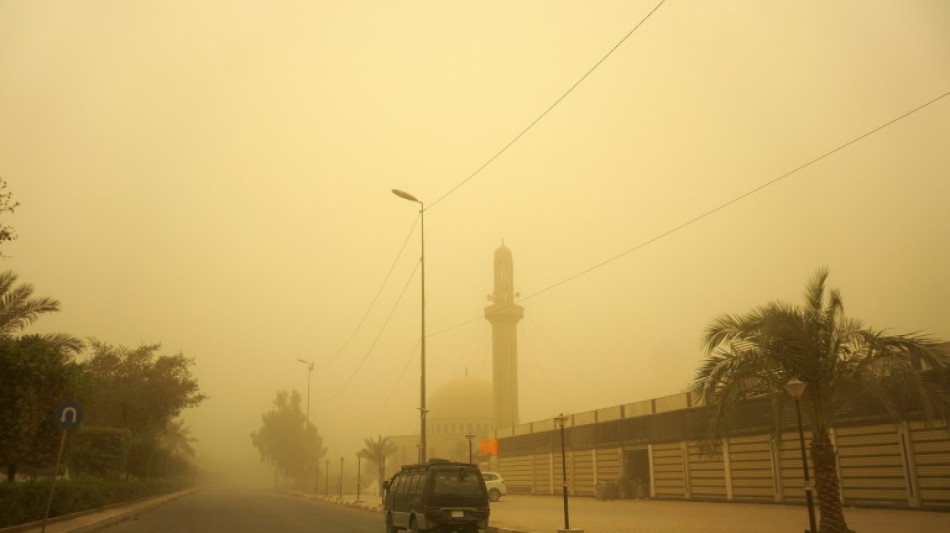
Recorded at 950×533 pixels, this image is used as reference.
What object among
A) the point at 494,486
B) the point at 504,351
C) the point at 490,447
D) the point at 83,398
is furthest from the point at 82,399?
the point at 504,351

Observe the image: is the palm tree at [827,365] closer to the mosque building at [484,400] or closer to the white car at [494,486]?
the white car at [494,486]

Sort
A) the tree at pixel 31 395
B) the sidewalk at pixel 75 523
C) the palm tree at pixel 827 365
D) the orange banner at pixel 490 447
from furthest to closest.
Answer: the orange banner at pixel 490 447 → the tree at pixel 31 395 → the sidewalk at pixel 75 523 → the palm tree at pixel 827 365

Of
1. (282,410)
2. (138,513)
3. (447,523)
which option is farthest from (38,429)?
(282,410)

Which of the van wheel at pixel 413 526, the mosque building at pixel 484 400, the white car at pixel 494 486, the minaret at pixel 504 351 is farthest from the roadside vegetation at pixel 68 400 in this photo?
the minaret at pixel 504 351

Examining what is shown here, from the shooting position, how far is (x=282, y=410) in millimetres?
110188

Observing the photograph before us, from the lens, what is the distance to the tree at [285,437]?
4195 inches

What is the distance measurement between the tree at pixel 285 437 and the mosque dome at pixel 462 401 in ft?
67.8

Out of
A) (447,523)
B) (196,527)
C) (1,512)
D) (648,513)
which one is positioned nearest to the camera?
(447,523)

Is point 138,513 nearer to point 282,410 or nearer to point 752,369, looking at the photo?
point 752,369

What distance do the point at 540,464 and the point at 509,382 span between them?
2580cm

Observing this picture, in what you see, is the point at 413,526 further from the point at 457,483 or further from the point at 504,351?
the point at 504,351

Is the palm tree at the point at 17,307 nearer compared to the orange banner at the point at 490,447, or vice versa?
the palm tree at the point at 17,307

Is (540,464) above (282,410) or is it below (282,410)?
below

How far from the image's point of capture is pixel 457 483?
16.6m
